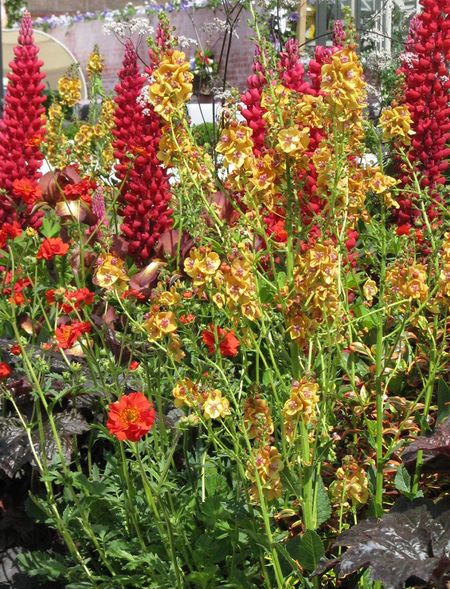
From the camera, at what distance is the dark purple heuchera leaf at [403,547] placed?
1755 mm

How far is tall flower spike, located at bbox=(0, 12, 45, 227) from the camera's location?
3.67 m

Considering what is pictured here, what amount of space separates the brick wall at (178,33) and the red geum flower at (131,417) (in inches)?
427

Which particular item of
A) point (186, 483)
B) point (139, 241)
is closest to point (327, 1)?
point (139, 241)

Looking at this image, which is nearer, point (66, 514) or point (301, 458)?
point (301, 458)

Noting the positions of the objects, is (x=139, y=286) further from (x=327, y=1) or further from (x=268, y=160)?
(x=327, y=1)

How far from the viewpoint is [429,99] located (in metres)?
3.58

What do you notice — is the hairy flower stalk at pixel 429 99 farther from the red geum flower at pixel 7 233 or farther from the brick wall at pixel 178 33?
the brick wall at pixel 178 33

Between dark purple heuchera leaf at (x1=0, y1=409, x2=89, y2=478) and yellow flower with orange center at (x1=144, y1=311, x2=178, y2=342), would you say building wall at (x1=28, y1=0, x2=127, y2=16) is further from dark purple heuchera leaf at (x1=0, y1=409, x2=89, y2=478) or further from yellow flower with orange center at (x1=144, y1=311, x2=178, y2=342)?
yellow flower with orange center at (x1=144, y1=311, x2=178, y2=342)

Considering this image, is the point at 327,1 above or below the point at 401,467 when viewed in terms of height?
above

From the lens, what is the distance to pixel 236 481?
2.25 meters

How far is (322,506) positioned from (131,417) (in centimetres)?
59

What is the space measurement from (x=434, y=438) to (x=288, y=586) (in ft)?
1.43

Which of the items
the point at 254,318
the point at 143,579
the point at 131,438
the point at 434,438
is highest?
the point at 254,318

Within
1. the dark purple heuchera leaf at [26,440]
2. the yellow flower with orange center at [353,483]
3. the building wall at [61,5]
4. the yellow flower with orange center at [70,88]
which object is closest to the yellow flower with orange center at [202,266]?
the yellow flower with orange center at [353,483]
